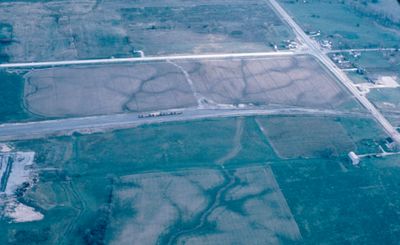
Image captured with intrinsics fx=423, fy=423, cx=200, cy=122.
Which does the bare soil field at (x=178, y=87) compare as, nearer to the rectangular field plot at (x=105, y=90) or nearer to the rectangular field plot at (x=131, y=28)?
the rectangular field plot at (x=105, y=90)

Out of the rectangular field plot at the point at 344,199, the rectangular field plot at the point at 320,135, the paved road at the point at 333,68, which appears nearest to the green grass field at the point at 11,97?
the rectangular field plot at the point at 320,135

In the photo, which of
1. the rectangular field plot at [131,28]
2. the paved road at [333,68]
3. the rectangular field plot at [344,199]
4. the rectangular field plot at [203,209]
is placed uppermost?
the rectangular field plot at [131,28]

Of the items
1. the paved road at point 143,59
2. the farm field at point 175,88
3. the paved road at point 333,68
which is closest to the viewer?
the farm field at point 175,88

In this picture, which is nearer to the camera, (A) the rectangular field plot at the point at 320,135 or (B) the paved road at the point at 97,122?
(B) the paved road at the point at 97,122

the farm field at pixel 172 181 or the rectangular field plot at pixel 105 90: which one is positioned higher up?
the rectangular field plot at pixel 105 90

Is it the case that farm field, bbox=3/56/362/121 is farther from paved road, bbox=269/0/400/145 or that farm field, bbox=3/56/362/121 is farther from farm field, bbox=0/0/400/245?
paved road, bbox=269/0/400/145

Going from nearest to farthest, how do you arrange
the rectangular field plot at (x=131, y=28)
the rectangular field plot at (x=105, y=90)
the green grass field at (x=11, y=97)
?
the green grass field at (x=11, y=97) < the rectangular field plot at (x=105, y=90) < the rectangular field plot at (x=131, y=28)

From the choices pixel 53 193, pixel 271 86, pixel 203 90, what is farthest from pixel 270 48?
pixel 53 193

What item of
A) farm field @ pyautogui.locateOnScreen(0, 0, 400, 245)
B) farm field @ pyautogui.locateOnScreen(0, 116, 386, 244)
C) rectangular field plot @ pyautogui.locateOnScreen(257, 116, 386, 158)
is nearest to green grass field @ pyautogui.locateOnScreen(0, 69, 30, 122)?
farm field @ pyautogui.locateOnScreen(0, 0, 400, 245)

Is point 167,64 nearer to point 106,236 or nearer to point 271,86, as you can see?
point 271,86
